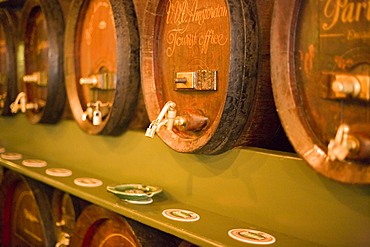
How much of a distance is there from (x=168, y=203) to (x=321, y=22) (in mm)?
1027

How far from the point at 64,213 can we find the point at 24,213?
0.59m

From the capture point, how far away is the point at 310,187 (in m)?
1.40

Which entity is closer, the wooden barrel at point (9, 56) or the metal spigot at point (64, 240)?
the metal spigot at point (64, 240)

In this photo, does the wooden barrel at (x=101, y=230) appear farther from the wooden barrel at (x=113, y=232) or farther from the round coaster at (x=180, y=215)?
the round coaster at (x=180, y=215)

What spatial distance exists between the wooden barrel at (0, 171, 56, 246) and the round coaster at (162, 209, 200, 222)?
1.25 m

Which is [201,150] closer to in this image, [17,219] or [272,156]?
[272,156]

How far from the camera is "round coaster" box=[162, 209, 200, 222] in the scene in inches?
65.5

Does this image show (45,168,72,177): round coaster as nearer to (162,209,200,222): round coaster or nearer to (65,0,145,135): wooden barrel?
(65,0,145,135): wooden barrel

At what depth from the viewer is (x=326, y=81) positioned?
3.93 ft

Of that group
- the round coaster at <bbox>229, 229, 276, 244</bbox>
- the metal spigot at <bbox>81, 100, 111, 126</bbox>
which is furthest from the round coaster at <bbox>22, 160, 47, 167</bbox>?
the round coaster at <bbox>229, 229, 276, 244</bbox>

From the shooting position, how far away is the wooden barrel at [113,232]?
1827 mm

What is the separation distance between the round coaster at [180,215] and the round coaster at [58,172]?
0.92 meters

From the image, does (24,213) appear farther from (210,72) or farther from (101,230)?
(210,72)

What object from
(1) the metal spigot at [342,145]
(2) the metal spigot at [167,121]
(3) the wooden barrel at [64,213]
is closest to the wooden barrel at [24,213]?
(3) the wooden barrel at [64,213]
